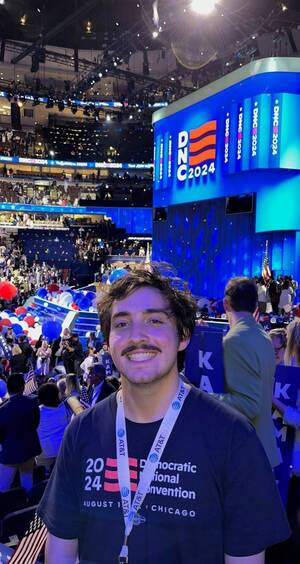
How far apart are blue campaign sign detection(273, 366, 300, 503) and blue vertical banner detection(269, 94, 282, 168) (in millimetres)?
14388

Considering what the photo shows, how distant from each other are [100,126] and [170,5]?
91.3 ft

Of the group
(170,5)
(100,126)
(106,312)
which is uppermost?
(100,126)

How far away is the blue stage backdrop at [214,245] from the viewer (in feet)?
57.9

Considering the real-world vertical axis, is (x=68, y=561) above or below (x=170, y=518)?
below

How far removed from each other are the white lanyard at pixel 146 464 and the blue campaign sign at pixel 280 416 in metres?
1.97

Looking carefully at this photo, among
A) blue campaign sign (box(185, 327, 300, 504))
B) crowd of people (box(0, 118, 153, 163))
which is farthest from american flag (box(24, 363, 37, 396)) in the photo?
crowd of people (box(0, 118, 153, 163))

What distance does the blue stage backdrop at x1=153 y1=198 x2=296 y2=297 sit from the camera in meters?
17.6

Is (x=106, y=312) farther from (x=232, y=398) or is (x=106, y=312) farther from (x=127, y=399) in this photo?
(x=232, y=398)

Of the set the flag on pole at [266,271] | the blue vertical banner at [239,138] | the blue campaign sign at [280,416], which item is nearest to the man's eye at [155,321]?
the blue campaign sign at [280,416]

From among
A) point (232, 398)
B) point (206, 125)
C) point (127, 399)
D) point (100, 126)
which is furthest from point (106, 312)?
point (100, 126)

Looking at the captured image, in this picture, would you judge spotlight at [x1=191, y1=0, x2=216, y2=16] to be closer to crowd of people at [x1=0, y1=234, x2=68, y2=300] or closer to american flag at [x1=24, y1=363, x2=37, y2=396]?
american flag at [x1=24, y1=363, x2=37, y2=396]

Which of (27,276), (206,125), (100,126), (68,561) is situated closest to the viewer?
(68,561)

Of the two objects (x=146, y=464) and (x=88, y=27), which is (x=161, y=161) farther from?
(x=146, y=464)

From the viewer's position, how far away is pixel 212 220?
2088 cm
